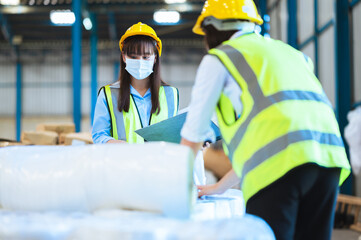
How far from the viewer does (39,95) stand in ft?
60.3

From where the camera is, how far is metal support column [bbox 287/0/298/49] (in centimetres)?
1035

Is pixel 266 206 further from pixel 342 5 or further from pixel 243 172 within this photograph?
pixel 342 5

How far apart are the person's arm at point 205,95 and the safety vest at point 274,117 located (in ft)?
0.11

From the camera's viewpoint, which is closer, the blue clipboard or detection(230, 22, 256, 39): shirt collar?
detection(230, 22, 256, 39): shirt collar

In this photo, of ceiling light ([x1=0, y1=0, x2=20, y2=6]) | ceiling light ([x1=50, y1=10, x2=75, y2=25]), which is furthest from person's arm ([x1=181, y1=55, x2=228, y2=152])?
ceiling light ([x1=0, y1=0, x2=20, y2=6])

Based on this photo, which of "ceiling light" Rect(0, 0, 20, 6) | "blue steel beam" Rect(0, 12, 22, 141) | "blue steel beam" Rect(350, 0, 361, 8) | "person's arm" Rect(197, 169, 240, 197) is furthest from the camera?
"blue steel beam" Rect(0, 12, 22, 141)

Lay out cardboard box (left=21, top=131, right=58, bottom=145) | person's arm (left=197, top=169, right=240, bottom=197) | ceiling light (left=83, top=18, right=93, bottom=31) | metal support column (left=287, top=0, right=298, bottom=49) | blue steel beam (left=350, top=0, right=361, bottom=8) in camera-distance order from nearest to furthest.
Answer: person's arm (left=197, top=169, right=240, bottom=197)
cardboard box (left=21, top=131, right=58, bottom=145)
blue steel beam (left=350, top=0, right=361, bottom=8)
metal support column (left=287, top=0, right=298, bottom=49)
ceiling light (left=83, top=18, right=93, bottom=31)

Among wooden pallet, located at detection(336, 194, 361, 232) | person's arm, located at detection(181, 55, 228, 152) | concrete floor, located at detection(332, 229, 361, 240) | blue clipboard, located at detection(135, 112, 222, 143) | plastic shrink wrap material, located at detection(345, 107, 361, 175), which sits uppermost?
person's arm, located at detection(181, 55, 228, 152)

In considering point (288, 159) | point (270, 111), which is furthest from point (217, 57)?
point (288, 159)

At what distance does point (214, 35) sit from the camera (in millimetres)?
1549

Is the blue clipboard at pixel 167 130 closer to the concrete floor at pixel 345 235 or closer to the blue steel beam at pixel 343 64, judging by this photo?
the concrete floor at pixel 345 235

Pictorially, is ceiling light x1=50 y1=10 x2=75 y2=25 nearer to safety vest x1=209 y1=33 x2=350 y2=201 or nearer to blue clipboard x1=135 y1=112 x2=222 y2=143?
blue clipboard x1=135 y1=112 x2=222 y2=143

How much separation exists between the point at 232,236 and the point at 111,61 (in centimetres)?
1759

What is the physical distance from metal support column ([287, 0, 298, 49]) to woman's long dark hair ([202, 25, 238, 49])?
9290mm
